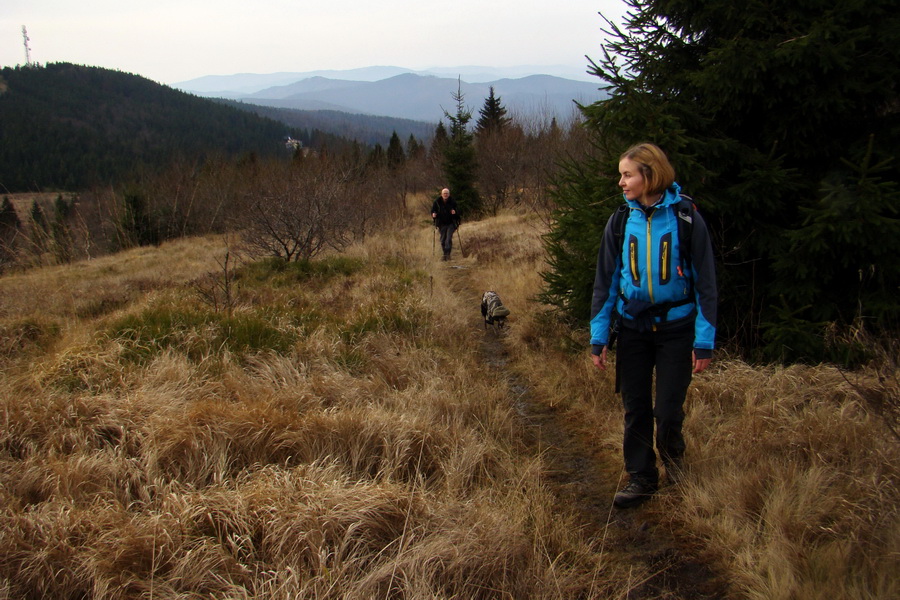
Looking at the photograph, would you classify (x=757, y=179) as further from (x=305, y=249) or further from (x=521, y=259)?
(x=305, y=249)

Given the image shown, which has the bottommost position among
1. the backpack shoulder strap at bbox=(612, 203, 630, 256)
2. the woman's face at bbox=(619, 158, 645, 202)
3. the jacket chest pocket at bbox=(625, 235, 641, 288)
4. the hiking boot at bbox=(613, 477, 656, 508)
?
the hiking boot at bbox=(613, 477, 656, 508)

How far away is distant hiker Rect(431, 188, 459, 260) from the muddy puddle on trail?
7.94m

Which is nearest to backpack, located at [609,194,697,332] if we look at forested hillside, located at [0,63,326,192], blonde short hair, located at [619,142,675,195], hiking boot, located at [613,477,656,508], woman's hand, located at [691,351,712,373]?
blonde short hair, located at [619,142,675,195]

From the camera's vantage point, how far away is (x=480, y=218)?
22844mm

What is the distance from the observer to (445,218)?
12430 mm

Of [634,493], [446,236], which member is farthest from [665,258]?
[446,236]

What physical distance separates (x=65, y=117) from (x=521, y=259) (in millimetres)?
158179

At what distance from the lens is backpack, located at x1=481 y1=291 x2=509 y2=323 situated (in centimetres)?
691

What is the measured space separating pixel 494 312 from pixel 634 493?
4.12 m

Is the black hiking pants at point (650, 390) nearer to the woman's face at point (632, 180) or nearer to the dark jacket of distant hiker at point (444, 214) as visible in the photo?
the woman's face at point (632, 180)

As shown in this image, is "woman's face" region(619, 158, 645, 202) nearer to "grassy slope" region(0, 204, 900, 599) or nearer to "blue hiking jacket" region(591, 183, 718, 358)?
"blue hiking jacket" region(591, 183, 718, 358)

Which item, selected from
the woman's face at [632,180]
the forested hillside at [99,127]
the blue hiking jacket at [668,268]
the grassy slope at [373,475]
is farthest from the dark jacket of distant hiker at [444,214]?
the forested hillside at [99,127]

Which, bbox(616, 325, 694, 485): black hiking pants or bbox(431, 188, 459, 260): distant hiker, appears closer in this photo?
bbox(616, 325, 694, 485): black hiking pants

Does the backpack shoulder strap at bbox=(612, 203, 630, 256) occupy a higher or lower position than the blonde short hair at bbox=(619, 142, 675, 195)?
lower
